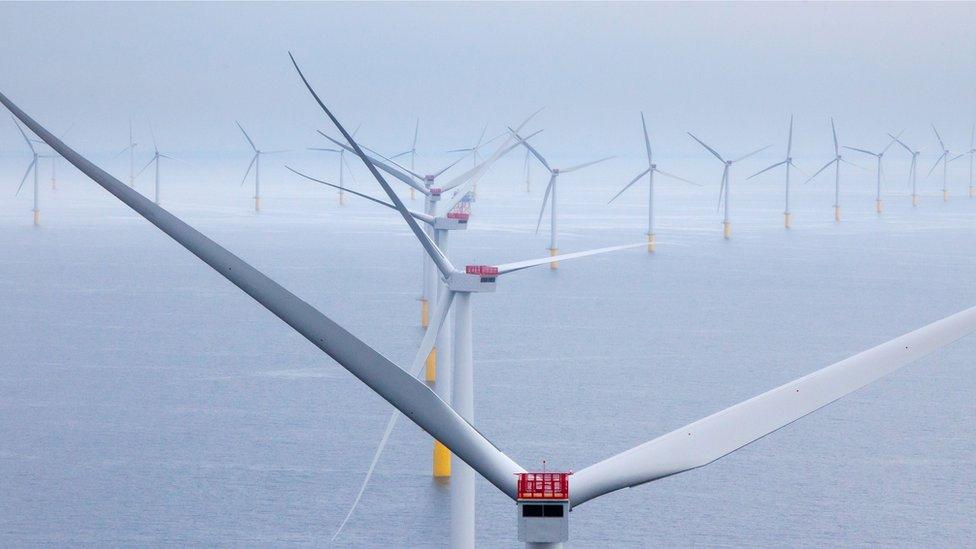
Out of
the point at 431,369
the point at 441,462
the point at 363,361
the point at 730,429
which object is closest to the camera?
the point at 363,361

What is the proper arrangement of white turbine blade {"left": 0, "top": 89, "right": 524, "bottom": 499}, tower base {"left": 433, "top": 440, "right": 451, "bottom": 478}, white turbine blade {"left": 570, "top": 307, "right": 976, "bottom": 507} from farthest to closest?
tower base {"left": 433, "top": 440, "right": 451, "bottom": 478} < white turbine blade {"left": 570, "top": 307, "right": 976, "bottom": 507} < white turbine blade {"left": 0, "top": 89, "right": 524, "bottom": 499}

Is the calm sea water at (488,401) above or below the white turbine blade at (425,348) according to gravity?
below

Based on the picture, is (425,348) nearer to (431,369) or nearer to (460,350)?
(460,350)

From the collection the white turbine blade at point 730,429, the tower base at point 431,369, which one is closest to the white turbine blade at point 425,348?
the white turbine blade at point 730,429

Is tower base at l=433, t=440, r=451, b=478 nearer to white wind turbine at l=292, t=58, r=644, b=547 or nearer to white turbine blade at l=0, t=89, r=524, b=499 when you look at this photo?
white wind turbine at l=292, t=58, r=644, b=547

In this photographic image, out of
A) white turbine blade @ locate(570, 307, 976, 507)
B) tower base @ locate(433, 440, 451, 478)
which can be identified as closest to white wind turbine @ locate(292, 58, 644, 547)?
white turbine blade @ locate(570, 307, 976, 507)

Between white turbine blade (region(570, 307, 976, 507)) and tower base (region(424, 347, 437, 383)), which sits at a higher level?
white turbine blade (region(570, 307, 976, 507))

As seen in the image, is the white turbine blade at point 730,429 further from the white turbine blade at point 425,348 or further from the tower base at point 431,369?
the tower base at point 431,369

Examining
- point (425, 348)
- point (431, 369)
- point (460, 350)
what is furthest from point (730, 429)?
point (431, 369)
